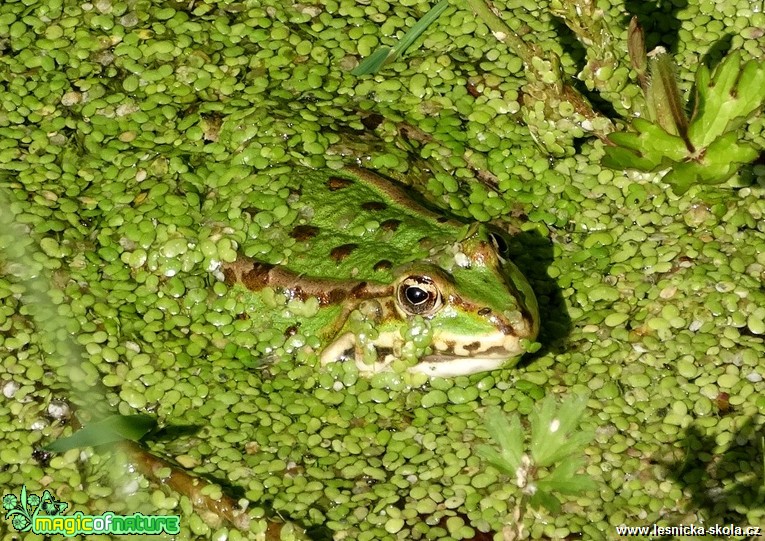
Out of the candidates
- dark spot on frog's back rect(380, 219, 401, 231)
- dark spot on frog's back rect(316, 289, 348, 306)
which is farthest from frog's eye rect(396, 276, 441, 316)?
dark spot on frog's back rect(380, 219, 401, 231)

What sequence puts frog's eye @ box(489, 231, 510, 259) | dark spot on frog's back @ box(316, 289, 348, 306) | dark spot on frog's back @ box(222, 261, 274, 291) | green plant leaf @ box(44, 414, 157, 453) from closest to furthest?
1. green plant leaf @ box(44, 414, 157, 453)
2. frog's eye @ box(489, 231, 510, 259)
3. dark spot on frog's back @ box(316, 289, 348, 306)
4. dark spot on frog's back @ box(222, 261, 274, 291)

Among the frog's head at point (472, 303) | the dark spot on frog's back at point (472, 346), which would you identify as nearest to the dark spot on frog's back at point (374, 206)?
the frog's head at point (472, 303)

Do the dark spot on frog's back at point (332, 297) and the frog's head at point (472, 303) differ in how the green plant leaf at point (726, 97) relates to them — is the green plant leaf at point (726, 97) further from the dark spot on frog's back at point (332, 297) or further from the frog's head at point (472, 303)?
the dark spot on frog's back at point (332, 297)

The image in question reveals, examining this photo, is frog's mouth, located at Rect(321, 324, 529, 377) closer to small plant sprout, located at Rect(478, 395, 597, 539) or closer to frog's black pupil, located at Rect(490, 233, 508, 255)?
small plant sprout, located at Rect(478, 395, 597, 539)

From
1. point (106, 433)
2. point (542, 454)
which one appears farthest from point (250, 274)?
point (542, 454)

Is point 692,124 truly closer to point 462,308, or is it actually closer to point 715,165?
point 715,165

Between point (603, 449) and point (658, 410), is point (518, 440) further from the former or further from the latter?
point (658, 410)

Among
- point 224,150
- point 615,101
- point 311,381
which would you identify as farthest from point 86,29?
point 615,101
